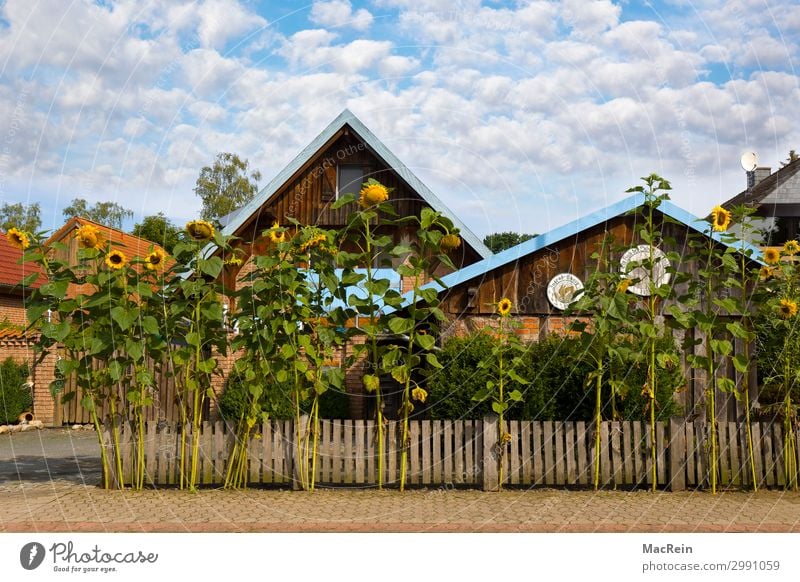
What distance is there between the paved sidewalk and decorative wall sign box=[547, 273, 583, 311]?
4.29 metres

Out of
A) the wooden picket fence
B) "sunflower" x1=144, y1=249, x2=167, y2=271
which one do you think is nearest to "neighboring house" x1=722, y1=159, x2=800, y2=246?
the wooden picket fence

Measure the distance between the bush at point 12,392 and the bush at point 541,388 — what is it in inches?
524

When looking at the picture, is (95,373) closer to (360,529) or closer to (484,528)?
(360,529)

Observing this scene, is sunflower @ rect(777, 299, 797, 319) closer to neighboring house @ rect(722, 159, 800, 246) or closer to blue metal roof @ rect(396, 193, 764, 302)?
blue metal roof @ rect(396, 193, 764, 302)

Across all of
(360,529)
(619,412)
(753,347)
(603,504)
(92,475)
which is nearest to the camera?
(360,529)

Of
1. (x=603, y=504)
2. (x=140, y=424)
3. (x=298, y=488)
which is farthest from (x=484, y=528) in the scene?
(x=140, y=424)

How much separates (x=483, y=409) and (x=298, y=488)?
8.54 ft

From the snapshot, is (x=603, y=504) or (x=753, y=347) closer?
(x=603, y=504)

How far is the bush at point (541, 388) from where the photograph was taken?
420 inches

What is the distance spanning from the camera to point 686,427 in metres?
10.4

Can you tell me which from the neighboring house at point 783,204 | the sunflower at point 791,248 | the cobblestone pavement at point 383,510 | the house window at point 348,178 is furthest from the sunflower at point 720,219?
the neighboring house at point 783,204

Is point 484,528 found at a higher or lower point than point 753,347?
lower

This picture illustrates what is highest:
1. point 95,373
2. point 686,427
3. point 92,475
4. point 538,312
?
point 538,312

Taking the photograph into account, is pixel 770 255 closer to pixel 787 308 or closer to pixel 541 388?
pixel 787 308
